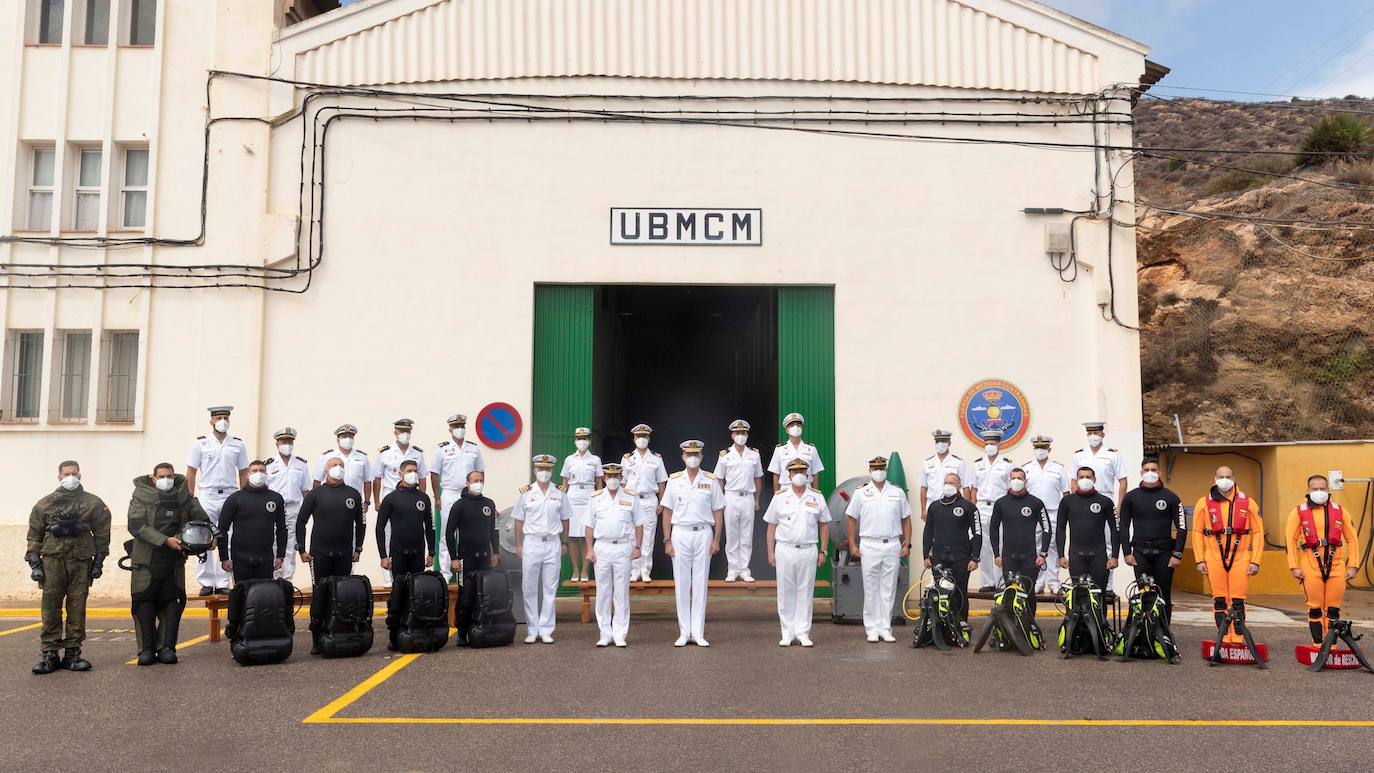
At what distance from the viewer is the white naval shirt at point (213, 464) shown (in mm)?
13781

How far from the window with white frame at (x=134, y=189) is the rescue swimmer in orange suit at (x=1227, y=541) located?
14.4 metres

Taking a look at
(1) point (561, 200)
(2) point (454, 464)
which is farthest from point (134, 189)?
(2) point (454, 464)

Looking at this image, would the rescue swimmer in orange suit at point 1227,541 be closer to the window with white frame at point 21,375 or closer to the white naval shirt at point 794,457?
the white naval shirt at point 794,457

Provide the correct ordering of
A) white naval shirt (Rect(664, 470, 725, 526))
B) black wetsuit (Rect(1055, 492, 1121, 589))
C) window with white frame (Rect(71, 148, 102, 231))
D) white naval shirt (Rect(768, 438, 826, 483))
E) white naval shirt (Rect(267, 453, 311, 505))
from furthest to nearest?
window with white frame (Rect(71, 148, 102, 231)) → white naval shirt (Rect(768, 438, 826, 483)) → white naval shirt (Rect(267, 453, 311, 505)) → white naval shirt (Rect(664, 470, 725, 526)) → black wetsuit (Rect(1055, 492, 1121, 589))

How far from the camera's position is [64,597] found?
33.4 ft

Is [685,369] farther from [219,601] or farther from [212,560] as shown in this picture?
[219,601]

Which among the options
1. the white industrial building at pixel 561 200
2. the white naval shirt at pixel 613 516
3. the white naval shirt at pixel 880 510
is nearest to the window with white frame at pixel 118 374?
the white industrial building at pixel 561 200

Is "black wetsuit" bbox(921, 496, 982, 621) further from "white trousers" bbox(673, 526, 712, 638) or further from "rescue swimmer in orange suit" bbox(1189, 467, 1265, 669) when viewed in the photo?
"white trousers" bbox(673, 526, 712, 638)

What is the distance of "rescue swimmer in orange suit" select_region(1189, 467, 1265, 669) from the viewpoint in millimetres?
10945

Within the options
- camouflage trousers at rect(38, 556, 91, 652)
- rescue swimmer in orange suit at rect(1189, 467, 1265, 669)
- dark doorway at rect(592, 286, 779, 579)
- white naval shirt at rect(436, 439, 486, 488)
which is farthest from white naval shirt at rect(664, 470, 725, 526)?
camouflage trousers at rect(38, 556, 91, 652)

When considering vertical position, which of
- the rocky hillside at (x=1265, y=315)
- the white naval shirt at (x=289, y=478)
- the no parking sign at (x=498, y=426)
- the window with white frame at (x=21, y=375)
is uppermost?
the rocky hillside at (x=1265, y=315)

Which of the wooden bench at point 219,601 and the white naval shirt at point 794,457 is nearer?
the wooden bench at point 219,601

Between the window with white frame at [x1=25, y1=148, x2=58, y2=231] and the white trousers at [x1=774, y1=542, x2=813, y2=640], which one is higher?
the window with white frame at [x1=25, y1=148, x2=58, y2=231]

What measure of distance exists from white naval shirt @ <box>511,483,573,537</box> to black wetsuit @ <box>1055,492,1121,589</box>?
17.6ft
